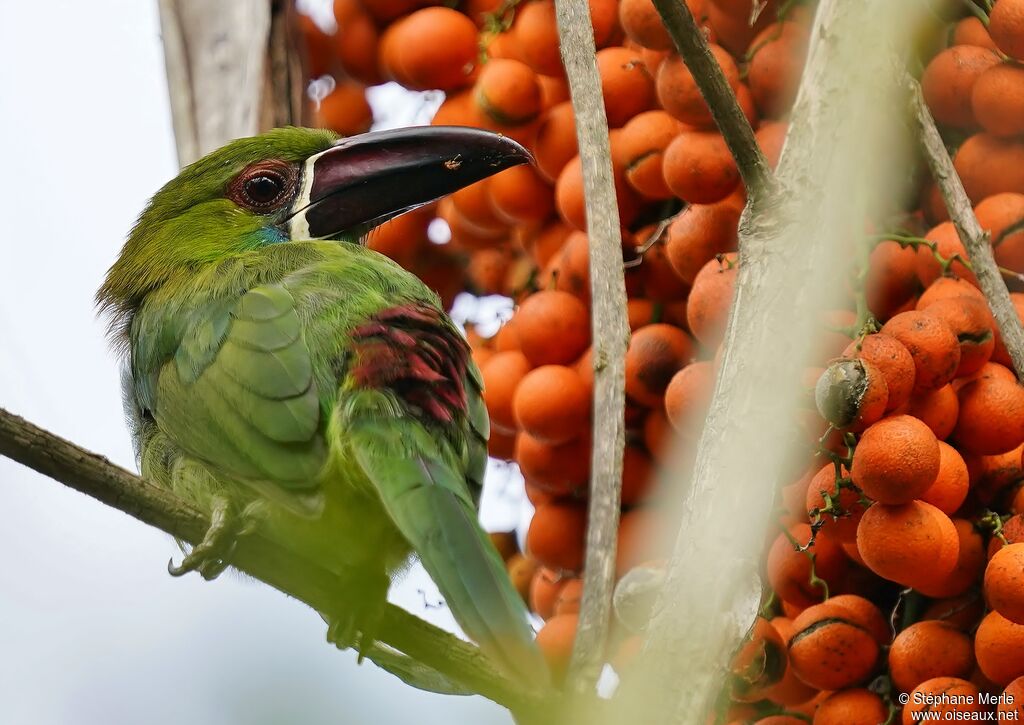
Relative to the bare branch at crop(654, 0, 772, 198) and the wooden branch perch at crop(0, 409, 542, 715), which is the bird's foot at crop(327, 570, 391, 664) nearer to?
the wooden branch perch at crop(0, 409, 542, 715)

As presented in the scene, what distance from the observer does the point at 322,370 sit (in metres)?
1.86

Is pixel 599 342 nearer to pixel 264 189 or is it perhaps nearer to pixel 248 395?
pixel 248 395

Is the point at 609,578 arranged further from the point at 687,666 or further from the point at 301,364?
the point at 301,364

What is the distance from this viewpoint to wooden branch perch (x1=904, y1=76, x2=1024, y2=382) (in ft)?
4.96

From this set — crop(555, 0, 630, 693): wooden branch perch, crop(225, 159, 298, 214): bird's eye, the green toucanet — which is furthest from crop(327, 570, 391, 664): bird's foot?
crop(225, 159, 298, 214): bird's eye

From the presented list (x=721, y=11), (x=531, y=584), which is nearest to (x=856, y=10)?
(x=721, y=11)

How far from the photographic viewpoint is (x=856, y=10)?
4.72ft

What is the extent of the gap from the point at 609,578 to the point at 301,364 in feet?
2.02

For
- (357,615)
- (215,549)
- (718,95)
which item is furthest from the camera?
(357,615)

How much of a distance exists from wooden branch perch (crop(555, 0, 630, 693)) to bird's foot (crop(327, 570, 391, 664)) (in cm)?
30

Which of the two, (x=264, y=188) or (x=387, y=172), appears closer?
(x=387, y=172)

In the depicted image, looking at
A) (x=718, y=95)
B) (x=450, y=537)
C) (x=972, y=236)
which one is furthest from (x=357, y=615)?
(x=972, y=236)

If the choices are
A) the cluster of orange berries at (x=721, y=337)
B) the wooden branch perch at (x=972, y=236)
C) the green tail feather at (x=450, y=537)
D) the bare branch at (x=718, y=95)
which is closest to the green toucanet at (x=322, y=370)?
the green tail feather at (x=450, y=537)

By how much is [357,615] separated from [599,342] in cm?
45
